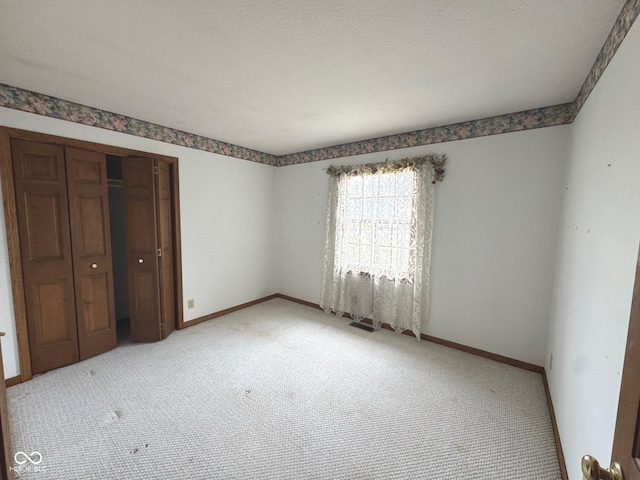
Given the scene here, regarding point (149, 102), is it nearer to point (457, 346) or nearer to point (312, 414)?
point (312, 414)

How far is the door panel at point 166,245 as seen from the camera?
114 inches

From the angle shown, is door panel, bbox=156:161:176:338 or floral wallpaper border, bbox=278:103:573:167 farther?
door panel, bbox=156:161:176:338

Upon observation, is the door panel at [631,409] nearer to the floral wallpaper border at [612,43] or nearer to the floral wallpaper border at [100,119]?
the floral wallpaper border at [612,43]

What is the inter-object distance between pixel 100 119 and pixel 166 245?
133 cm

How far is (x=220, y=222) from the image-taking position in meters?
3.62

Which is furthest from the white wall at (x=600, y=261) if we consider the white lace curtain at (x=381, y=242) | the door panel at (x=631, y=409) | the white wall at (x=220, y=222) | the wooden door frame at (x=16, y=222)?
the wooden door frame at (x=16, y=222)

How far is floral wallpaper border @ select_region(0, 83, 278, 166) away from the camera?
2.08 metres

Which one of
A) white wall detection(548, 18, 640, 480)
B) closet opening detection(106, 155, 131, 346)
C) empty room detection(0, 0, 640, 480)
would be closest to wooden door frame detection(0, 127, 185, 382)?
empty room detection(0, 0, 640, 480)

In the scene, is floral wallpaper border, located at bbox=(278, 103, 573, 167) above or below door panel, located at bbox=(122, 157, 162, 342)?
above

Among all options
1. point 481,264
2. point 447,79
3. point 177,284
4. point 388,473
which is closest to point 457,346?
point 481,264

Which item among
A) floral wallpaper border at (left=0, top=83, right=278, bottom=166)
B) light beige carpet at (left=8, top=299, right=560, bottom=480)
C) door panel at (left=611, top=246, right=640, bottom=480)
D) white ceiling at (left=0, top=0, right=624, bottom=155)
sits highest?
white ceiling at (left=0, top=0, right=624, bottom=155)

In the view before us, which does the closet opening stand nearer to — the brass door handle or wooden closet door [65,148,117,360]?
wooden closet door [65,148,117,360]

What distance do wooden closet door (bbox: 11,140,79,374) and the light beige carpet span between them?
0.25 m

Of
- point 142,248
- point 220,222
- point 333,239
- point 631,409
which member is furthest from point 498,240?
point 142,248
